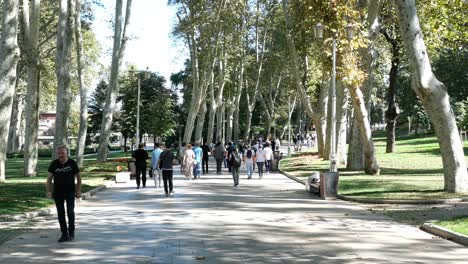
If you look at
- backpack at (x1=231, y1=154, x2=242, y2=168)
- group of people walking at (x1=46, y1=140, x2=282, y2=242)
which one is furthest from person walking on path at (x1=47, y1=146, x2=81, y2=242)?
backpack at (x1=231, y1=154, x2=242, y2=168)

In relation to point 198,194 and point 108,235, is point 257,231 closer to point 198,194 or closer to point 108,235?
point 108,235

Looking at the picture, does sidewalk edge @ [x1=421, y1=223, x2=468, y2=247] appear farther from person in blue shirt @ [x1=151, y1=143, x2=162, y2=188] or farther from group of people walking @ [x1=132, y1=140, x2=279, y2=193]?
person in blue shirt @ [x1=151, y1=143, x2=162, y2=188]

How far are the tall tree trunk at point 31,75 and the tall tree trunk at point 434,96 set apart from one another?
16.5m

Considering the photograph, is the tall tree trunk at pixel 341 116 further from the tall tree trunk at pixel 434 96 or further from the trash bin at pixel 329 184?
the tall tree trunk at pixel 434 96

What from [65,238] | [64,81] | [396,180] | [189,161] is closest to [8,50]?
[64,81]

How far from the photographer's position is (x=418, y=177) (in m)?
23.1

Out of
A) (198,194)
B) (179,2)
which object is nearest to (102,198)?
(198,194)

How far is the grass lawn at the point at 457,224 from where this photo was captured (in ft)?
35.4

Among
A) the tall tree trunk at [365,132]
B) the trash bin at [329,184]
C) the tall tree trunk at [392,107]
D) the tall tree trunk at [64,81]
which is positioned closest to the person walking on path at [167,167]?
the trash bin at [329,184]

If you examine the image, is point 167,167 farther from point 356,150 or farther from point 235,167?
point 356,150

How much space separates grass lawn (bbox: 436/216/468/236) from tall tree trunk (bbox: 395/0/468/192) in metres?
4.83

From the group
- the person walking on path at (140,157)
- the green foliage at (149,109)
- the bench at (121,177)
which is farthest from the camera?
A: the green foliage at (149,109)

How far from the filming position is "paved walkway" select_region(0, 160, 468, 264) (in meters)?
8.89

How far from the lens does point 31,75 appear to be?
26578 mm
